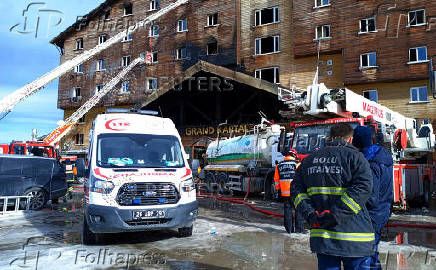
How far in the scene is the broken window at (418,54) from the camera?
21703mm

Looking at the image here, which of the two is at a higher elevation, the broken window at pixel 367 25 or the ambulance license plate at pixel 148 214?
the broken window at pixel 367 25

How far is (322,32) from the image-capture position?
24.5 m

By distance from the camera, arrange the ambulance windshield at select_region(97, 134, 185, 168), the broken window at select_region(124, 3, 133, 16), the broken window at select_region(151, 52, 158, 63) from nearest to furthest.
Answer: the ambulance windshield at select_region(97, 134, 185, 168), the broken window at select_region(151, 52, 158, 63), the broken window at select_region(124, 3, 133, 16)

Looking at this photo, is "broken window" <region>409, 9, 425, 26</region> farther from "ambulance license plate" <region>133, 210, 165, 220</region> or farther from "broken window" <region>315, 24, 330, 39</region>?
"ambulance license plate" <region>133, 210, 165, 220</region>

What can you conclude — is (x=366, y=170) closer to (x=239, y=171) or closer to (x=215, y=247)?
(x=215, y=247)

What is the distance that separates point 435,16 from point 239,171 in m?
16.5

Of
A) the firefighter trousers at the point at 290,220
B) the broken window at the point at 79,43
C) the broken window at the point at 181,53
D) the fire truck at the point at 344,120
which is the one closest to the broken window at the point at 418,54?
the fire truck at the point at 344,120

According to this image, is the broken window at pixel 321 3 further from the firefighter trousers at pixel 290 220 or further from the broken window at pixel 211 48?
the firefighter trousers at pixel 290 220

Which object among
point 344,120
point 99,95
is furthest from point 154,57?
point 344,120

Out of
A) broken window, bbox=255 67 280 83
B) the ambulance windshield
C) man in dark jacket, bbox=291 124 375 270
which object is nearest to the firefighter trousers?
the ambulance windshield

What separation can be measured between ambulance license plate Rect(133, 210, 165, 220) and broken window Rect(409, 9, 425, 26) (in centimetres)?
2241

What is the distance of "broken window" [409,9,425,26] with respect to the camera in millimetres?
21844

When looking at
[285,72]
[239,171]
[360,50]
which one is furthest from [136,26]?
[239,171]

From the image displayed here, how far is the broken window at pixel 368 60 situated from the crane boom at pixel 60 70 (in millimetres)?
16078
